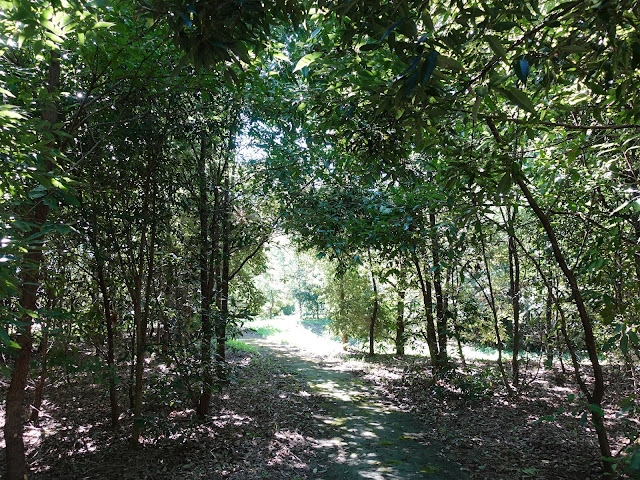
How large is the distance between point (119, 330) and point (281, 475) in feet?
10.6

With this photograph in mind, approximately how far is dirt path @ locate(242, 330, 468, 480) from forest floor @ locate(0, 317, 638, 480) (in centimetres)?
2

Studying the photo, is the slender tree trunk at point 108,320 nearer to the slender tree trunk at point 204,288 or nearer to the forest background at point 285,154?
the forest background at point 285,154

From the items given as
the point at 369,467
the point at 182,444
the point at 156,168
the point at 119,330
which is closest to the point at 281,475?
the point at 369,467

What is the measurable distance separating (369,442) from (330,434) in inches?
26.6

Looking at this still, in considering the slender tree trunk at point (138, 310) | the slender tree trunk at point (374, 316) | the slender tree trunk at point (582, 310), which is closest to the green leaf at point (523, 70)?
the slender tree trunk at point (582, 310)

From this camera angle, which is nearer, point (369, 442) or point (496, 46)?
point (496, 46)

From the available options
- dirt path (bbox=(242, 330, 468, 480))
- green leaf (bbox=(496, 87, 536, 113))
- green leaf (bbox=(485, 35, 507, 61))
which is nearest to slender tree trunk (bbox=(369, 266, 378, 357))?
dirt path (bbox=(242, 330, 468, 480))

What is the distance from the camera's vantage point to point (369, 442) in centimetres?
550

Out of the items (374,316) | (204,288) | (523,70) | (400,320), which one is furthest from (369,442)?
(374,316)

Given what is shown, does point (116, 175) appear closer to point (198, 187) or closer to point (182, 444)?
point (198, 187)

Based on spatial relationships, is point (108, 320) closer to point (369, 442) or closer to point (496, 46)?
point (369, 442)

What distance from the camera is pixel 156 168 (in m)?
4.80

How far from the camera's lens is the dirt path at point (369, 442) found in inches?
178

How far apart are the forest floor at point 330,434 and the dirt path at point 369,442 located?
0.02 metres
